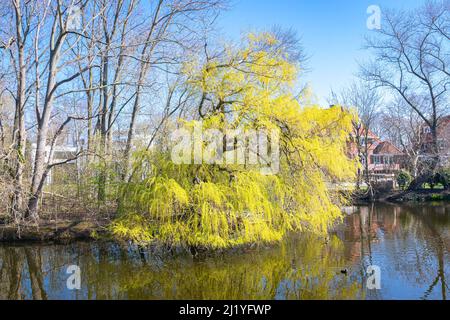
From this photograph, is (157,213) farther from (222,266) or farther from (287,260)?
(287,260)

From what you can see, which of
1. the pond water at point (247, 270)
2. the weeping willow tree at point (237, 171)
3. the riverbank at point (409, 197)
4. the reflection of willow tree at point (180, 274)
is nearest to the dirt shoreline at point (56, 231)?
the pond water at point (247, 270)

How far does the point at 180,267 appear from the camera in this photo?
8.05m

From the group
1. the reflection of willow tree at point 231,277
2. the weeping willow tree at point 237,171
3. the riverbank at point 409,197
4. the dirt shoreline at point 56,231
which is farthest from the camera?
the riverbank at point 409,197

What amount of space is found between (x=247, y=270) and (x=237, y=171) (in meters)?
Result: 2.39

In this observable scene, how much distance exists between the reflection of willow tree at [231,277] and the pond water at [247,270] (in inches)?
0.7

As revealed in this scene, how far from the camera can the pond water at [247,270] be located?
648 cm

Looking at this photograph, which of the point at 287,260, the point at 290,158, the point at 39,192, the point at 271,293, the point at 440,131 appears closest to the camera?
the point at 271,293

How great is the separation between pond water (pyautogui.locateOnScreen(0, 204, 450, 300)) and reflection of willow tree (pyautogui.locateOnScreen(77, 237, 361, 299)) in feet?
0.06

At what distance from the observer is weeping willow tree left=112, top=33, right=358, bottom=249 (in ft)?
27.8

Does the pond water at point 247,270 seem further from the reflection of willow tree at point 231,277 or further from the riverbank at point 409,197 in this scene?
the riverbank at point 409,197

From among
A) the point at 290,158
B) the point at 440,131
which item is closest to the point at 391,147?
the point at 440,131

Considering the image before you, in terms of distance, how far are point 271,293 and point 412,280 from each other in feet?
9.16

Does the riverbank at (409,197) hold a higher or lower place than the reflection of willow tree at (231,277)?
higher
